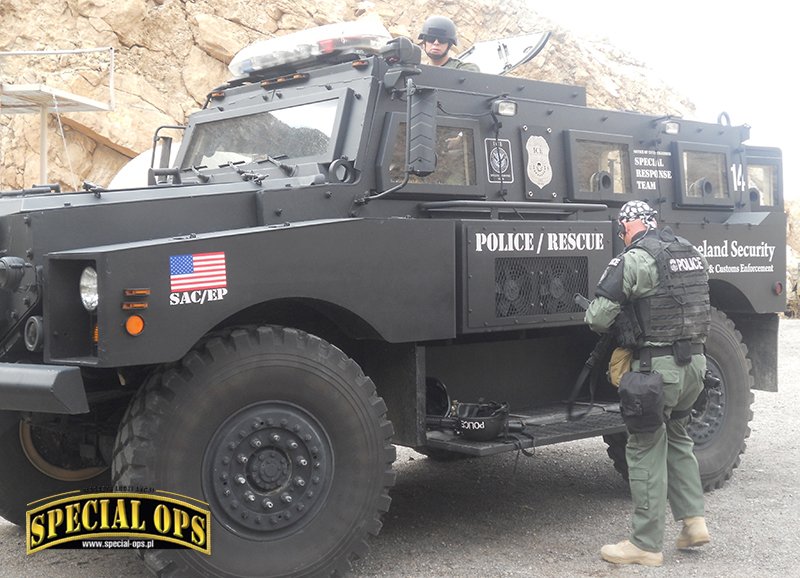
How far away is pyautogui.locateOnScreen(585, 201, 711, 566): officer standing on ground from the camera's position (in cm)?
507

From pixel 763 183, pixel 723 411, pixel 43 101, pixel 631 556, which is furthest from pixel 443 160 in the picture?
pixel 43 101

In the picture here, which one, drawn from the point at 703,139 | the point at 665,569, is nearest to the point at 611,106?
the point at 703,139

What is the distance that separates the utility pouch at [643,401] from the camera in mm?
5020

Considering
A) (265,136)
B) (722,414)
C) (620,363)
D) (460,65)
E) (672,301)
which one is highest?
(460,65)

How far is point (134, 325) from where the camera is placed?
4.06 m

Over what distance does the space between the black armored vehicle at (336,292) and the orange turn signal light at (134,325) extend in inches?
0.8

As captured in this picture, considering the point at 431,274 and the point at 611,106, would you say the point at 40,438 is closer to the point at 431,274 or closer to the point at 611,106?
the point at 431,274

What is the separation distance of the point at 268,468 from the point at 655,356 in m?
2.07

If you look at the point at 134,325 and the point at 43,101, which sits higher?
the point at 43,101

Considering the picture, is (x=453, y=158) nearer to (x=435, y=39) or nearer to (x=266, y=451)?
(x=435, y=39)

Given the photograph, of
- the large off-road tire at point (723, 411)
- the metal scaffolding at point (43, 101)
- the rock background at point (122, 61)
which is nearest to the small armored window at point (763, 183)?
the large off-road tire at point (723, 411)

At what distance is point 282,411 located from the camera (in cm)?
452

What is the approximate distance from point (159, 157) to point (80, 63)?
9.96 metres

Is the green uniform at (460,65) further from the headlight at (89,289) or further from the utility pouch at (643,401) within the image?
the headlight at (89,289)
